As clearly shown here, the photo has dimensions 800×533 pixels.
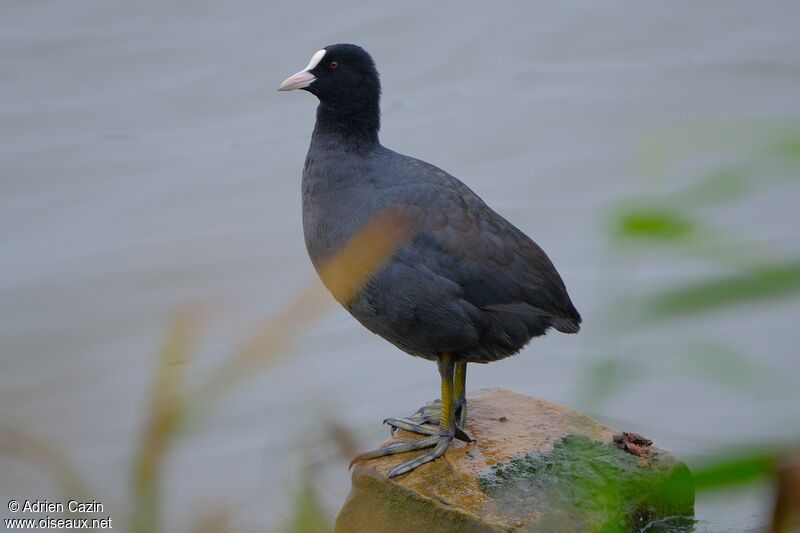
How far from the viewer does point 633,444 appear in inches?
158

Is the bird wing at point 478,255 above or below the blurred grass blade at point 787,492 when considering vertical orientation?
below

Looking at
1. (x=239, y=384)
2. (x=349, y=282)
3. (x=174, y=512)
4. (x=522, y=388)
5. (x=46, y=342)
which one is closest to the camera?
(x=239, y=384)

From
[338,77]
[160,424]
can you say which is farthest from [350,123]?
[160,424]

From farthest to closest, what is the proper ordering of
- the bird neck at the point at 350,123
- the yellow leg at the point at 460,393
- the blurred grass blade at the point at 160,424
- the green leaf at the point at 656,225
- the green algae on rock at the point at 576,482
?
the yellow leg at the point at 460,393 < the bird neck at the point at 350,123 < the green algae on rock at the point at 576,482 < the blurred grass blade at the point at 160,424 < the green leaf at the point at 656,225

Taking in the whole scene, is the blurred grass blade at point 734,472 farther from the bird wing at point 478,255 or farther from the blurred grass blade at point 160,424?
the bird wing at point 478,255

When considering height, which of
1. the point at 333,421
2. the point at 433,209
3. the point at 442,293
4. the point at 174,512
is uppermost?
the point at 333,421

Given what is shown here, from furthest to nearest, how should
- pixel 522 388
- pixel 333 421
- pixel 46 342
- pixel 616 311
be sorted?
pixel 522 388 → pixel 46 342 → pixel 333 421 → pixel 616 311

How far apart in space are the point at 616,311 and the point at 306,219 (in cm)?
292

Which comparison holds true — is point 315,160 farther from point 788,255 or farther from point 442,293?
point 788,255

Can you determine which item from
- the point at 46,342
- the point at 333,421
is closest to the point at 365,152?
the point at 46,342

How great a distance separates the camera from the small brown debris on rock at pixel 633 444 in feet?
13.0

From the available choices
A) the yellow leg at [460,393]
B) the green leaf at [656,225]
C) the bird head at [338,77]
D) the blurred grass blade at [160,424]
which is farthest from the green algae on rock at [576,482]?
the green leaf at [656,225]

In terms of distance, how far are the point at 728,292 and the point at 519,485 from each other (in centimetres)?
290

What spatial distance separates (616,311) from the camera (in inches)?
45.9
